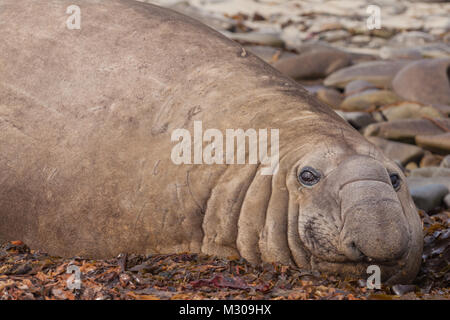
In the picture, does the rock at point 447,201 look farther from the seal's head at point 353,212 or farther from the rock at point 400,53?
the rock at point 400,53

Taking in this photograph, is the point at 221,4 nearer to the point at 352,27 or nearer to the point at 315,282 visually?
the point at 352,27

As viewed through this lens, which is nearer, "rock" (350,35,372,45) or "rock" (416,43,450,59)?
"rock" (416,43,450,59)

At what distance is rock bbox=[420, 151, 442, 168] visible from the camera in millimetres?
7925

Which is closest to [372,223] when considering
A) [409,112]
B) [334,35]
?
[409,112]

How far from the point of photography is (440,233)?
466 cm

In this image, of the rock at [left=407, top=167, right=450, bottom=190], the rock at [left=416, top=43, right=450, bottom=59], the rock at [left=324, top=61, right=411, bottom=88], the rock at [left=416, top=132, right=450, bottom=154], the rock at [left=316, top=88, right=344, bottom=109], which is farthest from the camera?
the rock at [left=416, top=43, right=450, bottom=59]

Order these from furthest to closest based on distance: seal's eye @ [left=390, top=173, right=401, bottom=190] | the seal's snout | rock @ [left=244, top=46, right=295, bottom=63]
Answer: rock @ [left=244, top=46, right=295, bottom=63]
seal's eye @ [left=390, top=173, right=401, bottom=190]
the seal's snout

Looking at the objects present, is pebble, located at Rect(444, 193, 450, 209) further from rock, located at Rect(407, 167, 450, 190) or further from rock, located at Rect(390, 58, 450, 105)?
rock, located at Rect(390, 58, 450, 105)

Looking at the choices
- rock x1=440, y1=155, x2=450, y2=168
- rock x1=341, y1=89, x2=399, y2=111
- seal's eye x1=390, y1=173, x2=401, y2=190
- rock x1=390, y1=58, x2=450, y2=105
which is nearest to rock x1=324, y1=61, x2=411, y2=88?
rock x1=390, y1=58, x2=450, y2=105

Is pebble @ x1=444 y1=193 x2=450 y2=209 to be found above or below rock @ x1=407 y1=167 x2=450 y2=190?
below

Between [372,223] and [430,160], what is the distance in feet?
16.3

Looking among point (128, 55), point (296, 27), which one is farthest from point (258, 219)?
Answer: point (296, 27)

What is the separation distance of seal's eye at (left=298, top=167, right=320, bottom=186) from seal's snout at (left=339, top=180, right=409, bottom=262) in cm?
19
